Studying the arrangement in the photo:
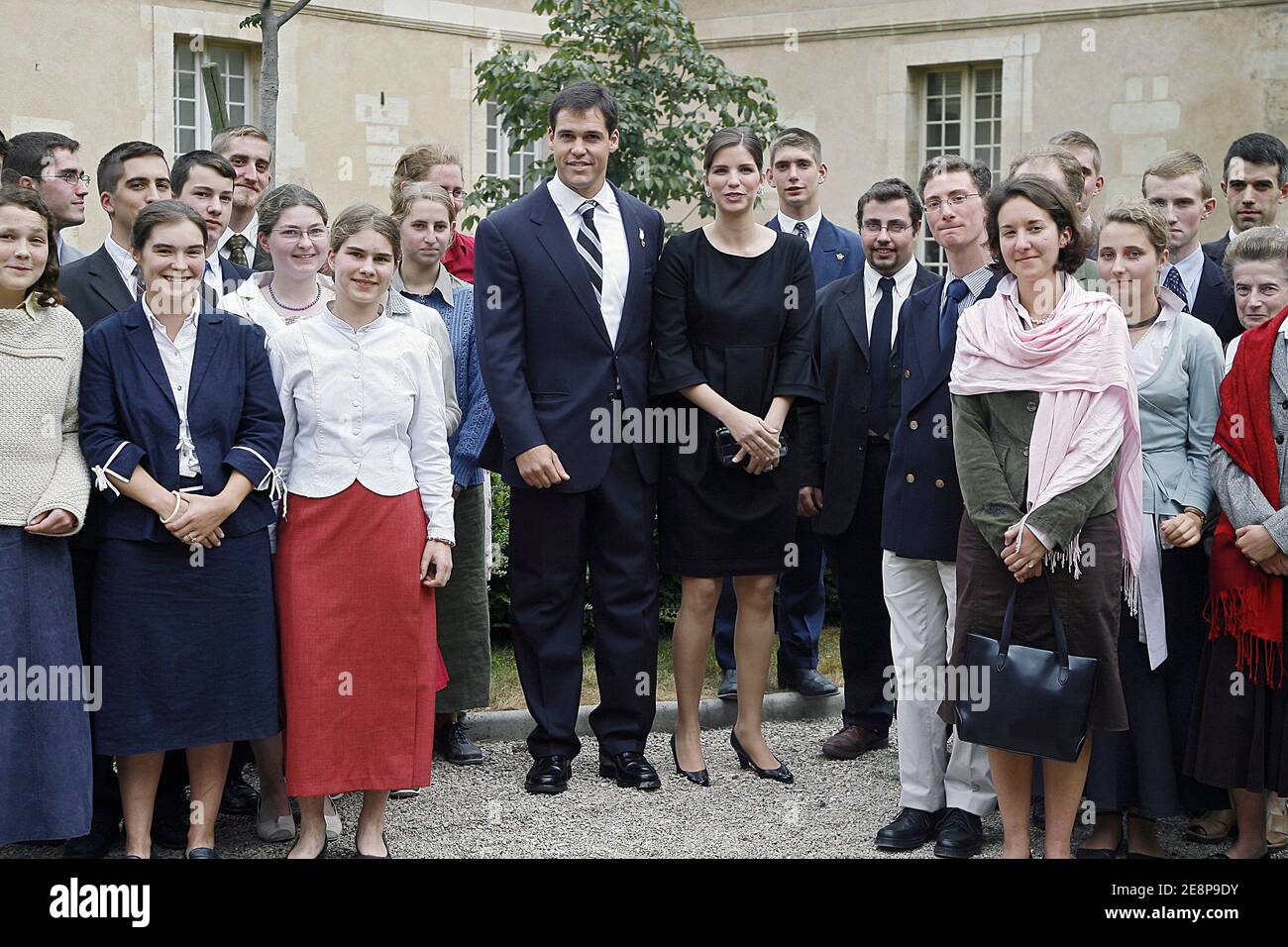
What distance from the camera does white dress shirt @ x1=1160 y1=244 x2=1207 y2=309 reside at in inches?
232

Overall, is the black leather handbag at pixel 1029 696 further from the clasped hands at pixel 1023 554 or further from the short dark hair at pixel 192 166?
the short dark hair at pixel 192 166

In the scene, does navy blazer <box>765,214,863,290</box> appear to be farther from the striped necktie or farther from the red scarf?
the red scarf

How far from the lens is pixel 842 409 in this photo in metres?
6.21

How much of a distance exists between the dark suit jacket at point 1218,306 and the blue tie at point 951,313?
109 centimetres

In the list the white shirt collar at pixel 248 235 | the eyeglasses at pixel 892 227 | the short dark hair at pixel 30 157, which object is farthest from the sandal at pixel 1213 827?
the short dark hair at pixel 30 157

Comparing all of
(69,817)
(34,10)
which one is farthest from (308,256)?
(34,10)

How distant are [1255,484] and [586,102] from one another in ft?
9.18

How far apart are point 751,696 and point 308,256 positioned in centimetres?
243

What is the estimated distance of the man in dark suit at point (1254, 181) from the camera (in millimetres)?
6422

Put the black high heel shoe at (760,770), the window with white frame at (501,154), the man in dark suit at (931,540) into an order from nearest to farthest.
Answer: the man in dark suit at (931,540), the black high heel shoe at (760,770), the window with white frame at (501,154)

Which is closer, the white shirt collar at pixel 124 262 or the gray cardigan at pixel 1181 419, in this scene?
the gray cardigan at pixel 1181 419

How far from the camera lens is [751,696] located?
6074 mm

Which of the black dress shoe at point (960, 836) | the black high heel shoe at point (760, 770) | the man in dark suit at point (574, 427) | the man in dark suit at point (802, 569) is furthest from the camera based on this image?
the man in dark suit at point (802, 569)

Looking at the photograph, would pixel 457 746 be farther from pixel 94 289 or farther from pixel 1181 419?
pixel 1181 419
